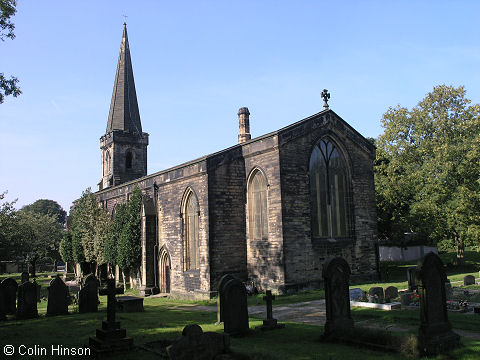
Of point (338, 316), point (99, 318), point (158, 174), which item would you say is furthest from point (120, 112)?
point (338, 316)

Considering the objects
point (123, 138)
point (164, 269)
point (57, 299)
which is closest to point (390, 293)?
point (57, 299)

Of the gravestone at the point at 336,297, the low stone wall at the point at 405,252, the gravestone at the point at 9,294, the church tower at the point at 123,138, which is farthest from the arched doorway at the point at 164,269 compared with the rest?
the low stone wall at the point at 405,252

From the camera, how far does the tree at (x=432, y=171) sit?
27.0 metres

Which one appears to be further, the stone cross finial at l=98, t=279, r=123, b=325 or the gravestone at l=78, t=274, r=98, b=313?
the gravestone at l=78, t=274, r=98, b=313

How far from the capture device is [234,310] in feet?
35.8

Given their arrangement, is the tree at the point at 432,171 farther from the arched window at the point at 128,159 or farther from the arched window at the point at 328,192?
the arched window at the point at 128,159

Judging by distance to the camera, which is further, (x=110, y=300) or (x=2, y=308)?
(x=2, y=308)

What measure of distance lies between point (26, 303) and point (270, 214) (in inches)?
446

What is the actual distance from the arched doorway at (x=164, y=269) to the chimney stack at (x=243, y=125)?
9.53 meters

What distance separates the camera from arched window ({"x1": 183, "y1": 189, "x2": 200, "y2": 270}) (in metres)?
23.0

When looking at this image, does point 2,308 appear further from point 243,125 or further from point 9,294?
point 243,125

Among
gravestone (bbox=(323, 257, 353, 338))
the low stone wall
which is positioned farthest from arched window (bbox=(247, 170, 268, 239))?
the low stone wall

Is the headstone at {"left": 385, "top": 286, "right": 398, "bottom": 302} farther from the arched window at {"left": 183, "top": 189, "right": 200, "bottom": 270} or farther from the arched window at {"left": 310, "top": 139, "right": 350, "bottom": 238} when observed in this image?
the arched window at {"left": 183, "top": 189, "right": 200, "bottom": 270}

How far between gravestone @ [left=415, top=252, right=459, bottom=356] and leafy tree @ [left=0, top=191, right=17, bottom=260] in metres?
33.7
